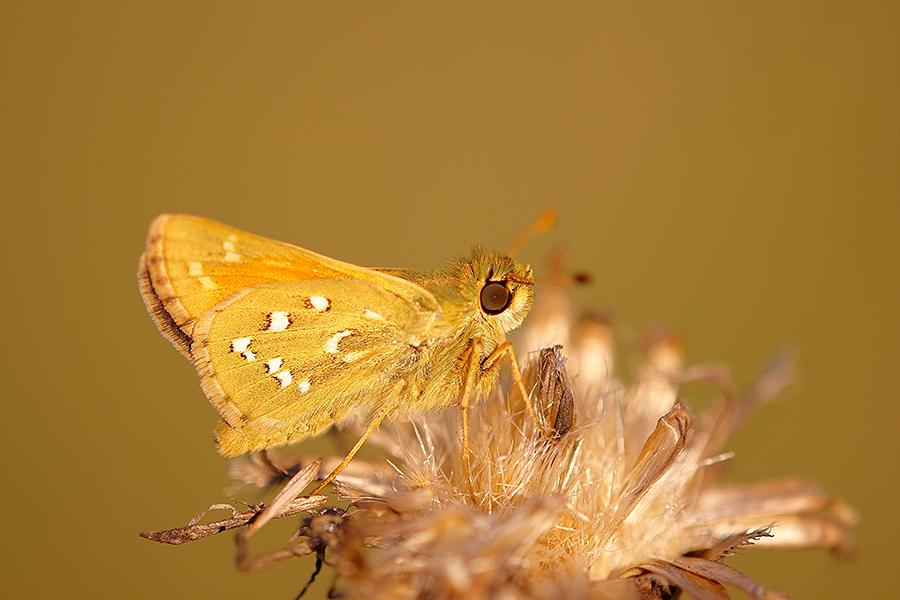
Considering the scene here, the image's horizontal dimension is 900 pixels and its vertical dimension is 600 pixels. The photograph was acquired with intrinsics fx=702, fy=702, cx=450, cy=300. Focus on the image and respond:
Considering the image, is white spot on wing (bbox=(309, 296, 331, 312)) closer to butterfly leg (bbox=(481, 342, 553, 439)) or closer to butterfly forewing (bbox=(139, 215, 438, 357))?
butterfly forewing (bbox=(139, 215, 438, 357))

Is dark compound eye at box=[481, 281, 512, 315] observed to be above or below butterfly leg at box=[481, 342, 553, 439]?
above

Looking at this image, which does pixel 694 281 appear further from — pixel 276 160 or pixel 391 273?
pixel 276 160

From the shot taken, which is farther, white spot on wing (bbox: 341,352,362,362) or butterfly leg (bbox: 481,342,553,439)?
white spot on wing (bbox: 341,352,362,362)

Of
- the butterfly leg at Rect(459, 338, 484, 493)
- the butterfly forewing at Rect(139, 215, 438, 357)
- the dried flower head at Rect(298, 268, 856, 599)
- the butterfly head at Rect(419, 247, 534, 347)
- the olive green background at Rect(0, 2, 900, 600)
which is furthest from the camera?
the olive green background at Rect(0, 2, 900, 600)

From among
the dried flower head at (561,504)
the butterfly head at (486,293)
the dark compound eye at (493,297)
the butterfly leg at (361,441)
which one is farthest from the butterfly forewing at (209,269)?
the dried flower head at (561,504)

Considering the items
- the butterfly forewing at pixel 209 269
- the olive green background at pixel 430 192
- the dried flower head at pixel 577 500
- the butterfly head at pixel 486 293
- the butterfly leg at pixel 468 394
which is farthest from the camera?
the olive green background at pixel 430 192

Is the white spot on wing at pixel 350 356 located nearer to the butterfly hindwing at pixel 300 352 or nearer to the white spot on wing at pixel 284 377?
the butterfly hindwing at pixel 300 352

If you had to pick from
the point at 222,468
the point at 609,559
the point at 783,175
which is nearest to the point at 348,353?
the point at 609,559

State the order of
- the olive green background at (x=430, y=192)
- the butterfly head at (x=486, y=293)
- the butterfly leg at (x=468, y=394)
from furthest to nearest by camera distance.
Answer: the olive green background at (x=430, y=192)
the butterfly head at (x=486, y=293)
the butterfly leg at (x=468, y=394)

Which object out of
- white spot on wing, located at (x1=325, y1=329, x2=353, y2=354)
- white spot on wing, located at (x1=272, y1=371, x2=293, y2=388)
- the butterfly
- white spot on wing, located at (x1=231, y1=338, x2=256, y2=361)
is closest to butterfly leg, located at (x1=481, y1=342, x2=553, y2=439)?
the butterfly
